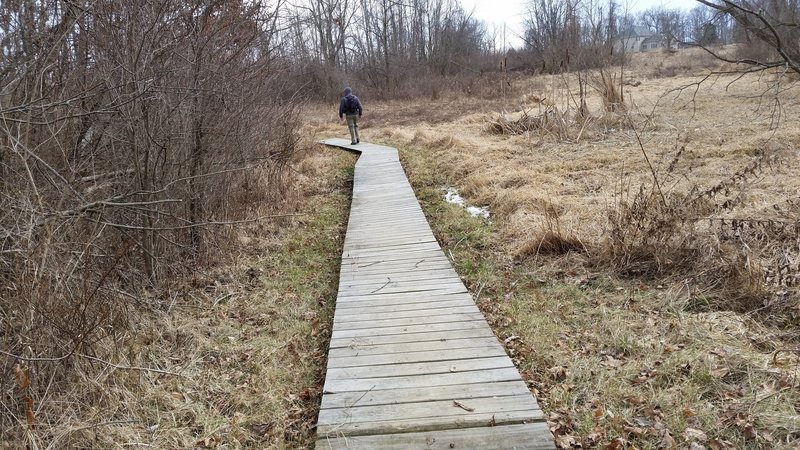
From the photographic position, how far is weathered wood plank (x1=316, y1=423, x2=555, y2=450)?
2.88 m

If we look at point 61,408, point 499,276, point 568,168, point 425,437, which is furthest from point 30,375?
point 568,168

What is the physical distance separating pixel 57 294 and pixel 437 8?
43.3 m

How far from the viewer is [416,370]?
3.66 m

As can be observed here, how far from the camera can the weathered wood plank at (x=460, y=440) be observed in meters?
2.88

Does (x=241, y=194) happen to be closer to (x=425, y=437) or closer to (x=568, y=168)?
(x=425, y=437)

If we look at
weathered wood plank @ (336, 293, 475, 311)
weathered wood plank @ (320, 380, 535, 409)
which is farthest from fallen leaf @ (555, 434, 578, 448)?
weathered wood plank @ (336, 293, 475, 311)

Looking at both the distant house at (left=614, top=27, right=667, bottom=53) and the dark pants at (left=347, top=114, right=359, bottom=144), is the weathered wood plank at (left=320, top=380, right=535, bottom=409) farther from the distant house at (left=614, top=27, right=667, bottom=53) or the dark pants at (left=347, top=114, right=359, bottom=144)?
the dark pants at (left=347, top=114, right=359, bottom=144)

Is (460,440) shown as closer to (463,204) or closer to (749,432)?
(749,432)

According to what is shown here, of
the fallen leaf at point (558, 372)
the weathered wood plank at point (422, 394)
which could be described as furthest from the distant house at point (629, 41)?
the weathered wood plank at point (422, 394)

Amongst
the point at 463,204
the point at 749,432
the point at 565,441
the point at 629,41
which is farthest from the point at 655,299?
the point at 629,41

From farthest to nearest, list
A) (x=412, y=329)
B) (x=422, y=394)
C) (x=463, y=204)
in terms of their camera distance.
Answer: (x=463, y=204)
(x=412, y=329)
(x=422, y=394)

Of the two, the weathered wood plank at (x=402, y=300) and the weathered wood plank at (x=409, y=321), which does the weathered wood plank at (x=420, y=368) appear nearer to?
the weathered wood plank at (x=409, y=321)

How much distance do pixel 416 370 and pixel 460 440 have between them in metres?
0.79

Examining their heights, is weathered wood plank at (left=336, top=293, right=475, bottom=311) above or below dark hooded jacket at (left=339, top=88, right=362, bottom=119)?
below
